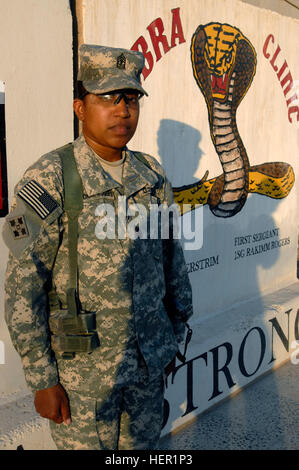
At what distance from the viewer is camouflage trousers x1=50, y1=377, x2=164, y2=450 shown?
166 cm

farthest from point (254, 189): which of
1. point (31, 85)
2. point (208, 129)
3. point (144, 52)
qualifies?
point (31, 85)

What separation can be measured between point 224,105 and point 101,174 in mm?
2260

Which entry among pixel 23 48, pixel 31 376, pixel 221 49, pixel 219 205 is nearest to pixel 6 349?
pixel 31 376

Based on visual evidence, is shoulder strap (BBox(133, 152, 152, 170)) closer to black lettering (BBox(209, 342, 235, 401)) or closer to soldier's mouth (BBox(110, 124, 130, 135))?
soldier's mouth (BBox(110, 124, 130, 135))

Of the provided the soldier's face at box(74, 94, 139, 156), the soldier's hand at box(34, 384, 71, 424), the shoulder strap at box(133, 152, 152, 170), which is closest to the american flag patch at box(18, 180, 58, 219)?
the soldier's face at box(74, 94, 139, 156)

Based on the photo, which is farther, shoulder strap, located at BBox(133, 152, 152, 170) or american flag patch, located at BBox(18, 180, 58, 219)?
shoulder strap, located at BBox(133, 152, 152, 170)

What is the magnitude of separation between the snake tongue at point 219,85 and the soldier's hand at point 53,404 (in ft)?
8.60

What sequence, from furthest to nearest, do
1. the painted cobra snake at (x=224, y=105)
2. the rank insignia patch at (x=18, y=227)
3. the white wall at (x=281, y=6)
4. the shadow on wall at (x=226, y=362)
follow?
the white wall at (x=281, y=6)
the painted cobra snake at (x=224, y=105)
the shadow on wall at (x=226, y=362)
the rank insignia patch at (x=18, y=227)

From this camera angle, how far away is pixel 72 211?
1.60 metres

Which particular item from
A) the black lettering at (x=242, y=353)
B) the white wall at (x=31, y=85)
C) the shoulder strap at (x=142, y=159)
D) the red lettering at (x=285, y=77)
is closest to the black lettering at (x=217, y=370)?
the black lettering at (x=242, y=353)

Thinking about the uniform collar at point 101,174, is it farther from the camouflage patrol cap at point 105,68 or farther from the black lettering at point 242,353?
the black lettering at point 242,353

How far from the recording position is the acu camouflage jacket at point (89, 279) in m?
1.55

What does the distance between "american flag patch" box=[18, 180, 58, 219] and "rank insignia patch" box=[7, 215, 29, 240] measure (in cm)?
6

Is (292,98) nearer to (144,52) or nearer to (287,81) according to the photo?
(287,81)
